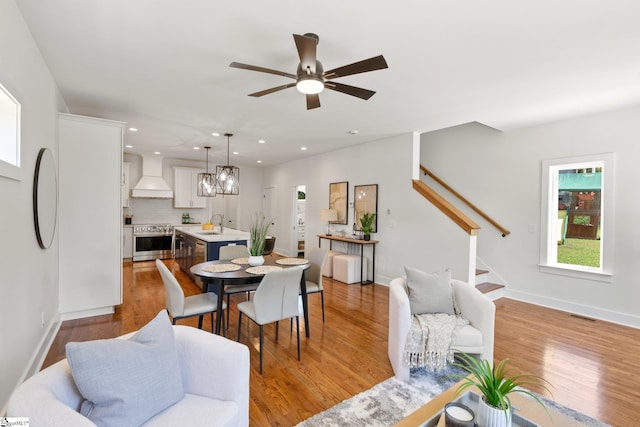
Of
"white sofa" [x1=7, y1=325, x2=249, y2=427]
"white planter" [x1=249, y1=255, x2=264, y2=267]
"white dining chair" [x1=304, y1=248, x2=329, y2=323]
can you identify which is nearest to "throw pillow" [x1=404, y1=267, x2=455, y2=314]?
"white dining chair" [x1=304, y1=248, x2=329, y2=323]

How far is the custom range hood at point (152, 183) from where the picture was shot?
24.1 ft

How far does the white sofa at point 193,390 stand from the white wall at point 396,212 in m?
3.76

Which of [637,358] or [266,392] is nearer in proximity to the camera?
[266,392]

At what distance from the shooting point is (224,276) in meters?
2.69

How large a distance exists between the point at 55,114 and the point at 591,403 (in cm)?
548

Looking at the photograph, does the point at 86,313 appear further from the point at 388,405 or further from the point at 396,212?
the point at 396,212

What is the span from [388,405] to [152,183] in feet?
24.5

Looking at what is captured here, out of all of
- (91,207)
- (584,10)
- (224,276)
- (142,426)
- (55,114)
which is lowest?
(142,426)

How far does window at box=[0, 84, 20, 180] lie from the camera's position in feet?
6.14

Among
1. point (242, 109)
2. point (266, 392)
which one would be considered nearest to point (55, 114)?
point (242, 109)

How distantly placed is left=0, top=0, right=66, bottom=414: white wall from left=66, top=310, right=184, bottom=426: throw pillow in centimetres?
117

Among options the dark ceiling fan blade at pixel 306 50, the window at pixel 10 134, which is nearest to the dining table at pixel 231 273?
the window at pixel 10 134

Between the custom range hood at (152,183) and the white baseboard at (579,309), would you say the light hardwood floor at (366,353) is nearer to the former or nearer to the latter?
the white baseboard at (579,309)

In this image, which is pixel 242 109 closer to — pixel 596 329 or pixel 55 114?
pixel 55 114
